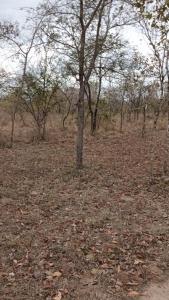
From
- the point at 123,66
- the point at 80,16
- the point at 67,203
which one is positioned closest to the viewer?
the point at 67,203

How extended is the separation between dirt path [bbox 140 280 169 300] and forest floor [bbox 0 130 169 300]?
0.38 ft

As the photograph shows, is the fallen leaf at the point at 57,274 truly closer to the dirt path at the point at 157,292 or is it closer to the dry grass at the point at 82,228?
the dry grass at the point at 82,228

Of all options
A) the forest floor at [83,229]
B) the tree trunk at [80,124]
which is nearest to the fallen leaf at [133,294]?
the forest floor at [83,229]

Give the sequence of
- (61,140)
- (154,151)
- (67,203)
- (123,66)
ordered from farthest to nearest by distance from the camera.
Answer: (61,140), (154,151), (123,66), (67,203)

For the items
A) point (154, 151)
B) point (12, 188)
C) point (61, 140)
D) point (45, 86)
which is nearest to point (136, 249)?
point (12, 188)

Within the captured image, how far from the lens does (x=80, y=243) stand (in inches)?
262

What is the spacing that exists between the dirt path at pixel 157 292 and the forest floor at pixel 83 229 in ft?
0.38

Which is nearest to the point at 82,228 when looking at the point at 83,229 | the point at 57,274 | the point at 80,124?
the point at 83,229

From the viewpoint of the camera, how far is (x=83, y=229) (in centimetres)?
732

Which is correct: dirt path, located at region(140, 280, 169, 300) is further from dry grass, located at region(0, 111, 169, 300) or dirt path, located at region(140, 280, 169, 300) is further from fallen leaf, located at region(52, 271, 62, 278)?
fallen leaf, located at region(52, 271, 62, 278)

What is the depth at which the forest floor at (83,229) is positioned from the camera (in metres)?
5.43

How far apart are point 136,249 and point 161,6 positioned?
384cm

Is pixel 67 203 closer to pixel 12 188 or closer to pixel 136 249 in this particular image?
pixel 12 188

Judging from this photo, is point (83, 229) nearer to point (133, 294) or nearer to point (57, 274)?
point (57, 274)
